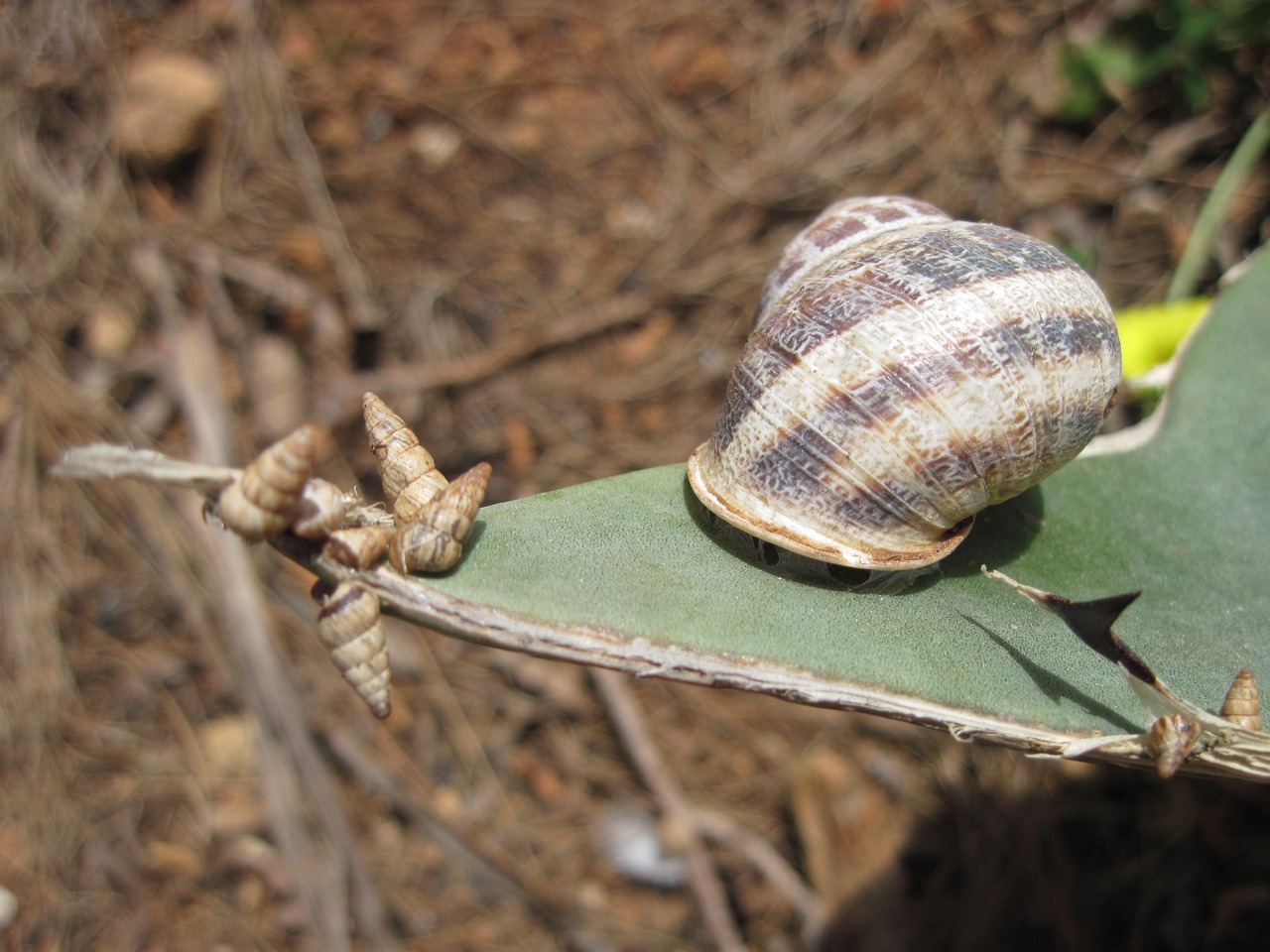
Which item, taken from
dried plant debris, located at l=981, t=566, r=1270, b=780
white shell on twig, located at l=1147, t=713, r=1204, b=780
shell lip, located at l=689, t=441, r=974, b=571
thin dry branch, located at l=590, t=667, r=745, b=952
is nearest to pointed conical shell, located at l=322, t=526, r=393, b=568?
shell lip, located at l=689, t=441, r=974, b=571

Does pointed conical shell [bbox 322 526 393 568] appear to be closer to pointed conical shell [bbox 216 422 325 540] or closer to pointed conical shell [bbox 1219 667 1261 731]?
pointed conical shell [bbox 216 422 325 540]

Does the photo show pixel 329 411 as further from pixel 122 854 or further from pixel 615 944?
pixel 615 944

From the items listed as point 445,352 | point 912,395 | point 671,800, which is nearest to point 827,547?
point 912,395

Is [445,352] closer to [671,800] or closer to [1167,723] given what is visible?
[671,800]

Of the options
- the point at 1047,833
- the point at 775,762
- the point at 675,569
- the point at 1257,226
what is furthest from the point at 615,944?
the point at 1257,226

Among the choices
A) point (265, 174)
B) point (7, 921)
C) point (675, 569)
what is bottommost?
point (7, 921)

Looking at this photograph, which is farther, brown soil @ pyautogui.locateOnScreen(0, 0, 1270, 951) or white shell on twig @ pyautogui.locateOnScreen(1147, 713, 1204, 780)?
brown soil @ pyautogui.locateOnScreen(0, 0, 1270, 951)
